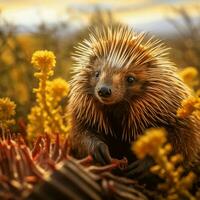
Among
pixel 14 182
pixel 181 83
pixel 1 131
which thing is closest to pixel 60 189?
pixel 14 182

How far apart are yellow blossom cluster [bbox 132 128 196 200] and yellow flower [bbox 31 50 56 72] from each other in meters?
1.09

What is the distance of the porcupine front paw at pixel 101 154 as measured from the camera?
324cm

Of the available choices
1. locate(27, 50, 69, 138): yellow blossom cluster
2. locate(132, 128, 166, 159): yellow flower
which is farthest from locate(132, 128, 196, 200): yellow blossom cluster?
locate(27, 50, 69, 138): yellow blossom cluster

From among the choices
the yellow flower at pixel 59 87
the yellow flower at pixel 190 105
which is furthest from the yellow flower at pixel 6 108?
the yellow flower at pixel 190 105

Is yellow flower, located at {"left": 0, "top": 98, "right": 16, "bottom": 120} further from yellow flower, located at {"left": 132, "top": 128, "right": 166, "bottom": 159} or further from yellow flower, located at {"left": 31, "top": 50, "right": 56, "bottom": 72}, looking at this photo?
yellow flower, located at {"left": 132, "top": 128, "right": 166, "bottom": 159}

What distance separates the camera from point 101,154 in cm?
333

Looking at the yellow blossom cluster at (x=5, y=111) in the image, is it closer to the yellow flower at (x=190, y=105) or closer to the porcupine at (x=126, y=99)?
the porcupine at (x=126, y=99)

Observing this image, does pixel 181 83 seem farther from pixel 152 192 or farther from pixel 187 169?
pixel 152 192

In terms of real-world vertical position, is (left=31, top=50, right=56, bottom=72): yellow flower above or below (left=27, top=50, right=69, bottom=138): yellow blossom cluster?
above

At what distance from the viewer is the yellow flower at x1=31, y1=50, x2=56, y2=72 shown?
12.0 feet

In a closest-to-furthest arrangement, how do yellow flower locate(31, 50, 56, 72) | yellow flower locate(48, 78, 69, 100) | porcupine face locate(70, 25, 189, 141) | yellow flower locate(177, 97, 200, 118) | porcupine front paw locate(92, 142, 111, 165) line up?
1. yellow flower locate(177, 97, 200, 118)
2. porcupine front paw locate(92, 142, 111, 165)
3. porcupine face locate(70, 25, 189, 141)
4. yellow flower locate(31, 50, 56, 72)
5. yellow flower locate(48, 78, 69, 100)

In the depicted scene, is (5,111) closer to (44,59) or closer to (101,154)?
(44,59)

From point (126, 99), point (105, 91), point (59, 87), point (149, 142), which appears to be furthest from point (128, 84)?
point (149, 142)

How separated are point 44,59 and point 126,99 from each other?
57 centimetres
